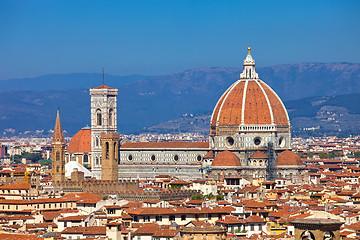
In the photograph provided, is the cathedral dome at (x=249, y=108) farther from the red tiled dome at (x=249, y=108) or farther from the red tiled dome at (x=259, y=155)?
the red tiled dome at (x=259, y=155)

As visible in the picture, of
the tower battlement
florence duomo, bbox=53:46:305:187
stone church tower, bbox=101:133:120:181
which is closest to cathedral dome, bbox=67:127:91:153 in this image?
florence duomo, bbox=53:46:305:187

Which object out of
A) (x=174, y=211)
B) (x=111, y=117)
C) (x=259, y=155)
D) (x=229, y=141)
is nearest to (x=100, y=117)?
(x=111, y=117)

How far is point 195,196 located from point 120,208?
18.4 metres

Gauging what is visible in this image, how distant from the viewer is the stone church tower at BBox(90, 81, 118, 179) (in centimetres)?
14525

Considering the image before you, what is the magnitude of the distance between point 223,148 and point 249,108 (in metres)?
5.25

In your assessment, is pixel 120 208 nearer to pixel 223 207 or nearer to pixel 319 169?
pixel 223 207

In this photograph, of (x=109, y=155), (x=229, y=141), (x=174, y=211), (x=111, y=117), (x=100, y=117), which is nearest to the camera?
(x=174, y=211)

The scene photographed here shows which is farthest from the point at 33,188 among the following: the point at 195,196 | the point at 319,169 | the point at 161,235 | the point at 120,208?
the point at 319,169

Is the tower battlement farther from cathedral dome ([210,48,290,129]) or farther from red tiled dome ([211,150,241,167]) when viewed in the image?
red tiled dome ([211,150,241,167])

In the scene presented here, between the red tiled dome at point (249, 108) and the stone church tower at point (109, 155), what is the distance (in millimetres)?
11430

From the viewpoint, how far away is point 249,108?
448 ft

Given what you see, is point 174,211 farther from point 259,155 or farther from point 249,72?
point 249,72

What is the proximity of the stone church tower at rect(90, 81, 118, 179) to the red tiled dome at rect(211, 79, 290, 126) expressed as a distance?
1383cm

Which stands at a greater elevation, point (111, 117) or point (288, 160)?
point (111, 117)
